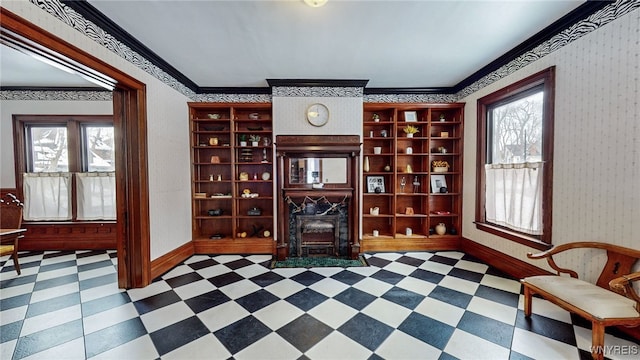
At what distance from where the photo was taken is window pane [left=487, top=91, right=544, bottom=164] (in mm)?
2658

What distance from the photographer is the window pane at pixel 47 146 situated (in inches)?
155

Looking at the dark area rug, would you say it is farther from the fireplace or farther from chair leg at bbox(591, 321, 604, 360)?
chair leg at bbox(591, 321, 604, 360)

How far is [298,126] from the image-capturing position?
11.7ft

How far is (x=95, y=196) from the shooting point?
392 cm

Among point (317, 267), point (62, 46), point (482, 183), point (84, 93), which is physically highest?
point (84, 93)

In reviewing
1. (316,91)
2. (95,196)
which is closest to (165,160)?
(95,196)

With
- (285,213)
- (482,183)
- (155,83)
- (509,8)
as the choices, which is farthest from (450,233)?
(155,83)

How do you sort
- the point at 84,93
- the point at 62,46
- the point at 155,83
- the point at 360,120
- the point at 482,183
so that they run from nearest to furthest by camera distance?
the point at 62,46, the point at 155,83, the point at 482,183, the point at 360,120, the point at 84,93

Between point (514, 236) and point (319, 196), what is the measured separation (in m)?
2.62

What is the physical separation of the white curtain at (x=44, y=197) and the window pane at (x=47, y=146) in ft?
0.63

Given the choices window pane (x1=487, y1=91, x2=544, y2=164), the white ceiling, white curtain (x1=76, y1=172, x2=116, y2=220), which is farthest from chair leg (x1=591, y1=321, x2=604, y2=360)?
white curtain (x1=76, y1=172, x2=116, y2=220)

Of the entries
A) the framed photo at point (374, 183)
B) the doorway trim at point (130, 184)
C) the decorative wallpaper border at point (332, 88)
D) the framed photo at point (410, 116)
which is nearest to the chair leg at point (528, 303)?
the framed photo at point (374, 183)

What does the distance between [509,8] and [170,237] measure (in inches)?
184

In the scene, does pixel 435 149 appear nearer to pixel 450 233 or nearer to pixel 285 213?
pixel 450 233
